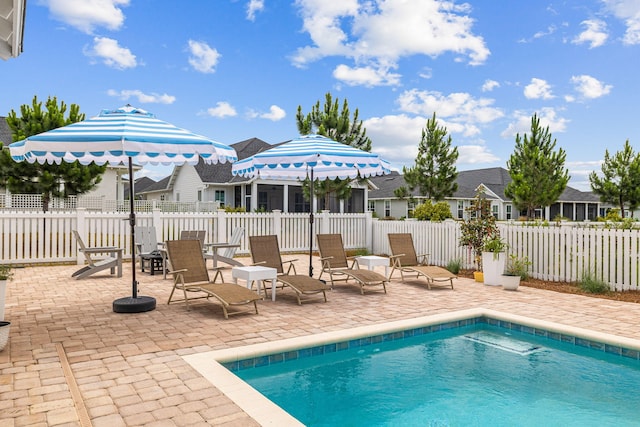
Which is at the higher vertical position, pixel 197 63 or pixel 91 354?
pixel 197 63

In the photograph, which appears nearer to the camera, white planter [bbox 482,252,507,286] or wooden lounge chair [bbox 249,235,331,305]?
wooden lounge chair [bbox 249,235,331,305]

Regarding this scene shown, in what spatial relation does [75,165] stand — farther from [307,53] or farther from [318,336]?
[318,336]

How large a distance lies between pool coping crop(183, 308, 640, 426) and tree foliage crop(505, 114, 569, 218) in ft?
76.6

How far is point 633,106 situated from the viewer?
21938mm

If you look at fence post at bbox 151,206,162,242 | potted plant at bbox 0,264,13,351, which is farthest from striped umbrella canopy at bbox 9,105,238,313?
fence post at bbox 151,206,162,242

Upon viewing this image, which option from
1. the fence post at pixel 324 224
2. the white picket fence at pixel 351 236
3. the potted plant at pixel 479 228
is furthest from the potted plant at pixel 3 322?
the fence post at pixel 324 224

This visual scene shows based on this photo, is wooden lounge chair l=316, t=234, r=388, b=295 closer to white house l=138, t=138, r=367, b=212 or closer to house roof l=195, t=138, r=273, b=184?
white house l=138, t=138, r=367, b=212

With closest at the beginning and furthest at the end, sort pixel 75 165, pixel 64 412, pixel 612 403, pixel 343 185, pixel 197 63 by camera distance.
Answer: pixel 64 412 → pixel 612 403 → pixel 75 165 → pixel 197 63 → pixel 343 185

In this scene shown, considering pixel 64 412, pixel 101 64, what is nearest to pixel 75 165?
pixel 101 64

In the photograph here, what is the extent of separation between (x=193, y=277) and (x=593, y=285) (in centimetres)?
751

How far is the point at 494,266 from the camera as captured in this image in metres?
9.82

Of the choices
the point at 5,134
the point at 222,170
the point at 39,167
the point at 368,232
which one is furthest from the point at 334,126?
the point at 5,134

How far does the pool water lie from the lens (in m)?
4.03

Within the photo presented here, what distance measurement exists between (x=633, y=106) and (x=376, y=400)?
23.6m
